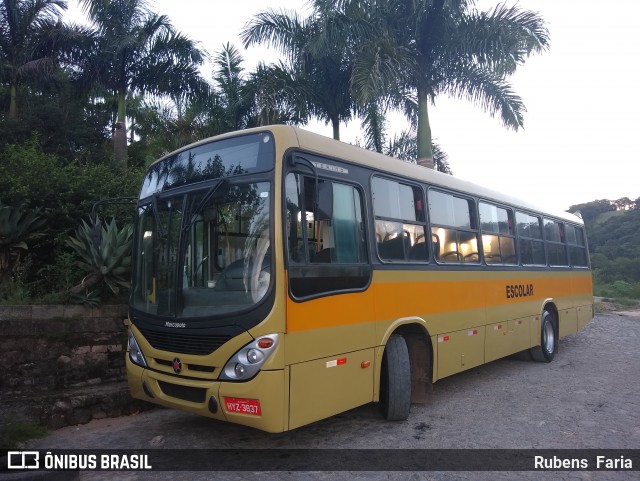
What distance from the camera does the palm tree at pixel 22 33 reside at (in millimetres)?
16328

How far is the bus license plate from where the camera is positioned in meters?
4.08

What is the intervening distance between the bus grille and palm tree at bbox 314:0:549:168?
352 inches

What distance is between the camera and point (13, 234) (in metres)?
7.52

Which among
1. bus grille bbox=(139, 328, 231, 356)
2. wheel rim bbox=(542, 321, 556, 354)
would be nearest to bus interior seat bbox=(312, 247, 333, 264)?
bus grille bbox=(139, 328, 231, 356)

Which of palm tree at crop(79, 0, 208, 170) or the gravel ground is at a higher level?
palm tree at crop(79, 0, 208, 170)

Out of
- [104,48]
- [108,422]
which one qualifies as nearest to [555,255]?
[108,422]

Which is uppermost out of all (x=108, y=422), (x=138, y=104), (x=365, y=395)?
(x=138, y=104)

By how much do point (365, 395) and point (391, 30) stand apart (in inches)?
450

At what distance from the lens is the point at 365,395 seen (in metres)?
5.03

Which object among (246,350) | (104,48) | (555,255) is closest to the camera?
(246,350)

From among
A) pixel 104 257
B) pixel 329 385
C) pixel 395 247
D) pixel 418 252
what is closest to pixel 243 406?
pixel 329 385

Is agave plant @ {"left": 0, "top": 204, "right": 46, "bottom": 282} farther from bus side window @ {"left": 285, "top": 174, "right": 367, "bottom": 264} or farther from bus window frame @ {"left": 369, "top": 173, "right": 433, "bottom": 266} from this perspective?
bus window frame @ {"left": 369, "top": 173, "right": 433, "bottom": 266}

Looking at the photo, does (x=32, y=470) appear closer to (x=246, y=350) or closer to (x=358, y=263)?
(x=246, y=350)

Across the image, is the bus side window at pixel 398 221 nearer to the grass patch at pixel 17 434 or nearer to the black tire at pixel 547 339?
the grass patch at pixel 17 434
